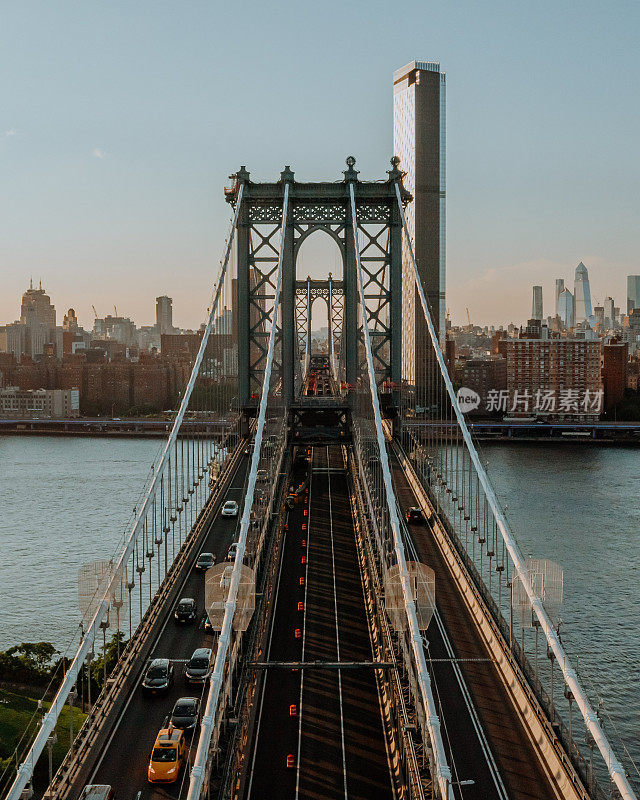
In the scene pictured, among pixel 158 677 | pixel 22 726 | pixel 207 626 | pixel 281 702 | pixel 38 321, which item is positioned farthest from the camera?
pixel 38 321

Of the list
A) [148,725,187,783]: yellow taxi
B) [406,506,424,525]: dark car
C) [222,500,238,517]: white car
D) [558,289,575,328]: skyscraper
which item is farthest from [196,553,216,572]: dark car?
[558,289,575,328]: skyscraper

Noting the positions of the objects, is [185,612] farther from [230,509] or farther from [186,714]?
[230,509]

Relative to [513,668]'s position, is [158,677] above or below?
above

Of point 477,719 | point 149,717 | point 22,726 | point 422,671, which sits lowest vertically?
point 22,726

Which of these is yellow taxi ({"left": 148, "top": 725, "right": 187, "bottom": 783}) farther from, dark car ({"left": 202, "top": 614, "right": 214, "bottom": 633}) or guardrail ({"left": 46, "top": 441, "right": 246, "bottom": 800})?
dark car ({"left": 202, "top": 614, "right": 214, "bottom": 633})

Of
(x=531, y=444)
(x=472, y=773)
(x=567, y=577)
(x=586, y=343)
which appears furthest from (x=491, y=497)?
(x=586, y=343)

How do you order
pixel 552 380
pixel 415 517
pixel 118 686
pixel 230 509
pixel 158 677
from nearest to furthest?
1. pixel 118 686
2. pixel 158 677
3. pixel 230 509
4. pixel 415 517
5. pixel 552 380

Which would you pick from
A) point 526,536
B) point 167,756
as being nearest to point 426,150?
point 526,536
